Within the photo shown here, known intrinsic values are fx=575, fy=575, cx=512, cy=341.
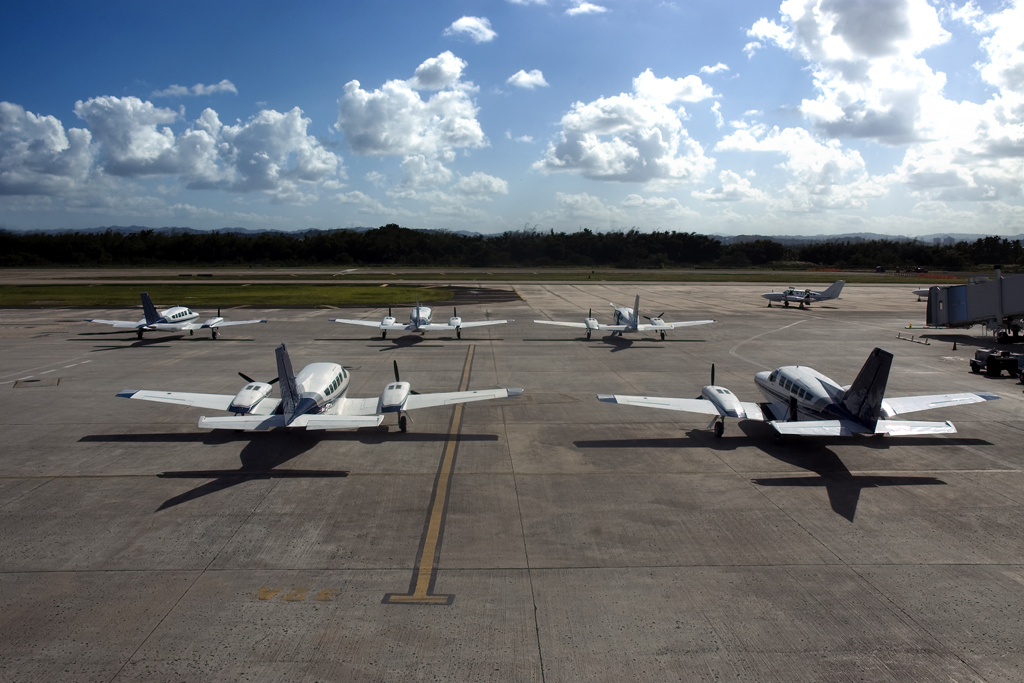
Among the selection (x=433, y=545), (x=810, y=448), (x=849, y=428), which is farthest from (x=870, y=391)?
(x=433, y=545)

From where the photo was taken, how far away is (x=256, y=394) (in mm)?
19094

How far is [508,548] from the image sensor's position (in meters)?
12.5

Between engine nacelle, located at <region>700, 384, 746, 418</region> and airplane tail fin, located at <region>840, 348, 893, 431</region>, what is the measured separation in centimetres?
318

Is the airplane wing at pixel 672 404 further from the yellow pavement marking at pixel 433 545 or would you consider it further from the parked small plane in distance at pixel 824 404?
the yellow pavement marking at pixel 433 545

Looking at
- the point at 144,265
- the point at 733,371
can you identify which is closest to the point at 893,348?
the point at 733,371

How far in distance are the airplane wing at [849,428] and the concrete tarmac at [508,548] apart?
1290 mm

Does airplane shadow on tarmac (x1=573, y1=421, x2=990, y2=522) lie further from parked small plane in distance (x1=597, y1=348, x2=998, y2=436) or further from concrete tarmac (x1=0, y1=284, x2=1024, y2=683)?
parked small plane in distance (x1=597, y1=348, x2=998, y2=436)

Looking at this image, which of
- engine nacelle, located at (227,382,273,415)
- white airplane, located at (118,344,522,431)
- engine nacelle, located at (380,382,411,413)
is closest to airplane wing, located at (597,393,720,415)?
white airplane, located at (118,344,522,431)

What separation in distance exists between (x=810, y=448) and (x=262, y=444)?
60.0 feet

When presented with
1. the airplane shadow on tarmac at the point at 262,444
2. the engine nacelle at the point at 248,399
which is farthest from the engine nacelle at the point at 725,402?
the engine nacelle at the point at 248,399

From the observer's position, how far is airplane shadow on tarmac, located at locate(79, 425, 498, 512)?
16.5 m

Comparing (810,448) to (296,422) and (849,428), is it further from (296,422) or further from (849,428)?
(296,422)

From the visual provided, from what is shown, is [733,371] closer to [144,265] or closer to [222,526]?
[222,526]

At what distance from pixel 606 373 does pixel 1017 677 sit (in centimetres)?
2239
